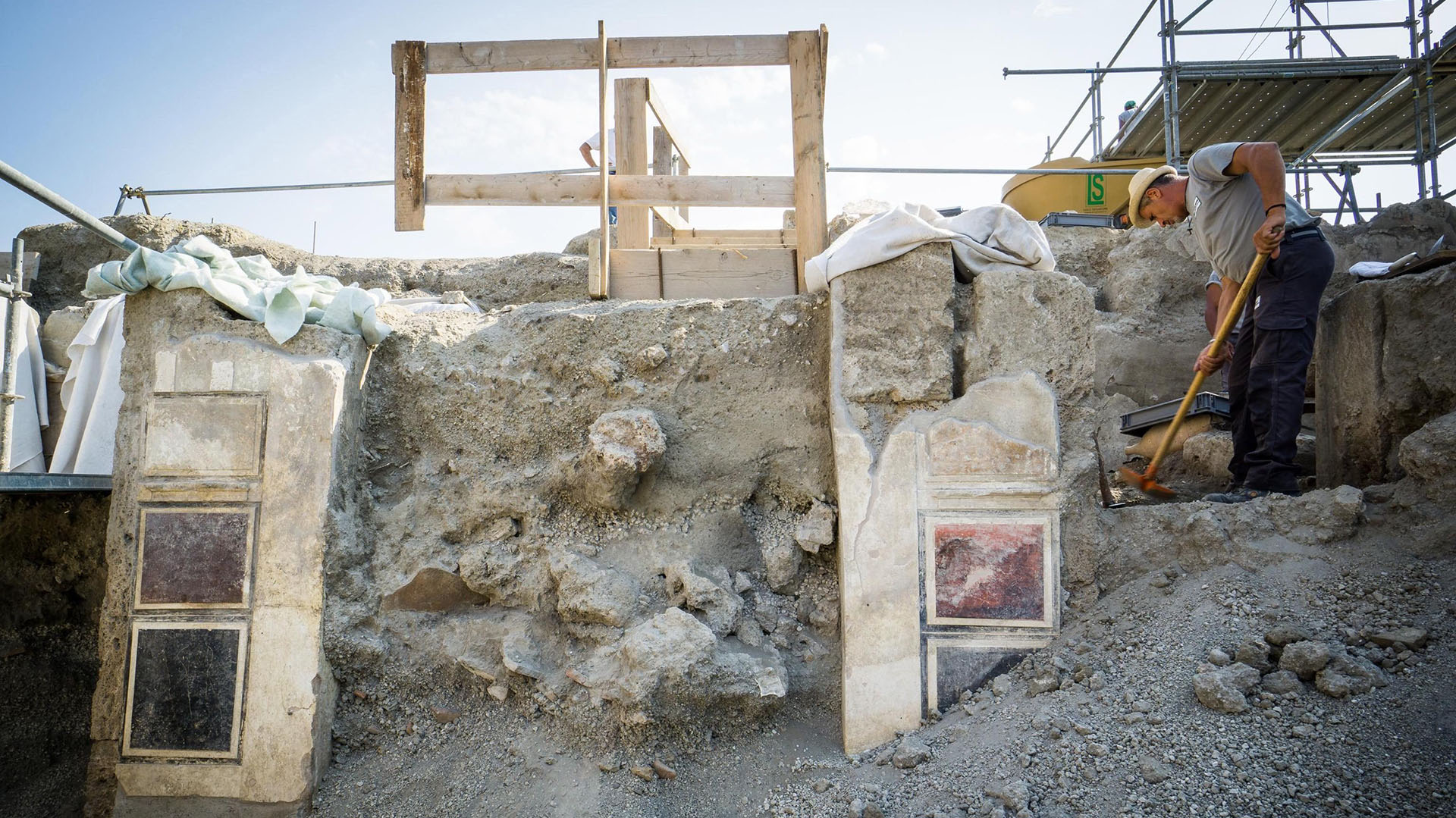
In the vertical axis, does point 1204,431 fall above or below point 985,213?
below

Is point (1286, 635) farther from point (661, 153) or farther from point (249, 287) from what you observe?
point (661, 153)

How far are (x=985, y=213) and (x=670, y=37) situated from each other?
175cm

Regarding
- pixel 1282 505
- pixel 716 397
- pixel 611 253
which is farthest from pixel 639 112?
pixel 1282 505

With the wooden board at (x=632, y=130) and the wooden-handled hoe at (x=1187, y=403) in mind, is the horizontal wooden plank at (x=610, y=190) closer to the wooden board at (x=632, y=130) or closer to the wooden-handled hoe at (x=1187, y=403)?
the wooden board at (x=632, y=130)

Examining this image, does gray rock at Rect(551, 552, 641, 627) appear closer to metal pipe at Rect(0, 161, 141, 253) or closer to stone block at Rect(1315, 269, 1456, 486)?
metal pipe at Rect(0, 161, 141, 253)

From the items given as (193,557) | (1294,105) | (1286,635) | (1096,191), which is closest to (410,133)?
(193,557)

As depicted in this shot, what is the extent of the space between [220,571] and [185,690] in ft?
1.44

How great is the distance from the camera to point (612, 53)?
420cm

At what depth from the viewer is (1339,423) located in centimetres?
380

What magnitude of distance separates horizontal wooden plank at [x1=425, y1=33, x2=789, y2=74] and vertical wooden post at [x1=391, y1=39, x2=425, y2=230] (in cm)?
8

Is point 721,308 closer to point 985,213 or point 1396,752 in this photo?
point 985,213

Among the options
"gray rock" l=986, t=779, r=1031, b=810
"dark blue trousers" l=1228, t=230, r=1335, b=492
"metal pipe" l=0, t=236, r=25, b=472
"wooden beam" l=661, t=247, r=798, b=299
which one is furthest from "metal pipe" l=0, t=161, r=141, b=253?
"dark blue trousers" l=1228, t=230, r=1335, b=492

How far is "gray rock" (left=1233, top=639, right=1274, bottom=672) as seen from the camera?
2793 mm

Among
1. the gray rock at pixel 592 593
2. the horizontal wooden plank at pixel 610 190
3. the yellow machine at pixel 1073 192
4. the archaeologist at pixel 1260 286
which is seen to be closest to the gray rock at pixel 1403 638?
the archaeologist at pixel 1260 286
